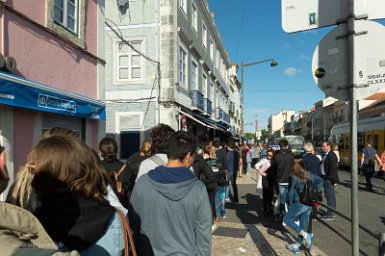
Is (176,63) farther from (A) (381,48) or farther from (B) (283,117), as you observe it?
(B) (283,117)

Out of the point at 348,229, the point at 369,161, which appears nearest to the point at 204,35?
the point at 369,161

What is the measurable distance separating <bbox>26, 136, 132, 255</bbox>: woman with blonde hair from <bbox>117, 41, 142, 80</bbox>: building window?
14123 mm

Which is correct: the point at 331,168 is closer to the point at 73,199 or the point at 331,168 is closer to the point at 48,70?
the point at 48,70

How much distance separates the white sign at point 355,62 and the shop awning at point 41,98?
15.5ft

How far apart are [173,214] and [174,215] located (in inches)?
0.4

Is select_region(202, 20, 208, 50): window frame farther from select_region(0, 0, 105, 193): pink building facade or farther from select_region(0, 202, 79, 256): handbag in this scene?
select_region(0, 202, 79, 256): handbag

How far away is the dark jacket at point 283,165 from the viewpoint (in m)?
7.05

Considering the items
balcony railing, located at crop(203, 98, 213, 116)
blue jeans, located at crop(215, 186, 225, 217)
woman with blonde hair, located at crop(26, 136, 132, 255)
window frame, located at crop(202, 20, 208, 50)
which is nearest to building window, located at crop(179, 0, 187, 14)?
window frame, located at crop(202, 20, 208, 50)

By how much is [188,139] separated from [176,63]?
13289 mm

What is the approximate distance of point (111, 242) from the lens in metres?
1.63

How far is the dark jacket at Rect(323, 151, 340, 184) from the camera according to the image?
7.85m

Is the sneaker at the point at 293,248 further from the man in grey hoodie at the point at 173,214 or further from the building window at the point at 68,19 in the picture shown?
the building window at the point at 68,19

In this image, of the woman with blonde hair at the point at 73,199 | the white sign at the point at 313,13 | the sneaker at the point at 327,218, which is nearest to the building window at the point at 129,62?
the sneaker at the point at 327,218

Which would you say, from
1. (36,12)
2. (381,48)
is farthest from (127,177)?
(36,12)
